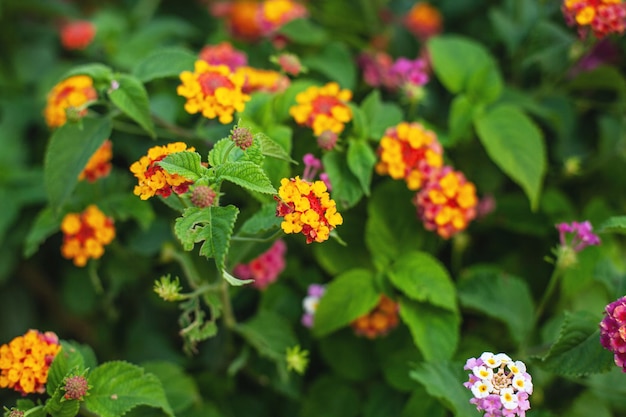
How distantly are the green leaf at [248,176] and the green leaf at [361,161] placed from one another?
0.96 feet

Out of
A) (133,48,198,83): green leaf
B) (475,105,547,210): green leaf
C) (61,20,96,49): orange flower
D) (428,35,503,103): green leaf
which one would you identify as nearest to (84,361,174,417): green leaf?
(133,48,198,83): green leaf

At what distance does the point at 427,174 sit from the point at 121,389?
2.36 ft

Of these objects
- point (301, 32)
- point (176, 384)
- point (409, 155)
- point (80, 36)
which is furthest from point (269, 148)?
point (80, 36)

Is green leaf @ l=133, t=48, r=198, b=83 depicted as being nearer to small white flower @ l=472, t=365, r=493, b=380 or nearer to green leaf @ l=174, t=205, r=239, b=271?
green leaf @ l=174, t=205, r=239, b=271

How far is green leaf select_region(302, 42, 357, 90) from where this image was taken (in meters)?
1.83

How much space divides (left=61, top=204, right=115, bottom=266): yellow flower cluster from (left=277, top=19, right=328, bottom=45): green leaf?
675 mm

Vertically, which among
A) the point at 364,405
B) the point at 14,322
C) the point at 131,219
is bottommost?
the point at 14,322

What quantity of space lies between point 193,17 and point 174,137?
3.30 ft

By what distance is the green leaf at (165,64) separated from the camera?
1425mm

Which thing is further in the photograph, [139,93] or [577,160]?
[577,160]

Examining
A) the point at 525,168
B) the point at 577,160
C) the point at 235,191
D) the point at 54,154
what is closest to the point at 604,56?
the point at 577,160

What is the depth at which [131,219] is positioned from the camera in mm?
1780

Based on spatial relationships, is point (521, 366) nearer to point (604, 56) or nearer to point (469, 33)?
point (604, 56)

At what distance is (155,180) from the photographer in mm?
1144
